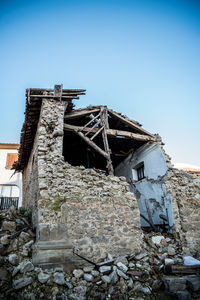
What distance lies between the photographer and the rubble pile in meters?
3.20

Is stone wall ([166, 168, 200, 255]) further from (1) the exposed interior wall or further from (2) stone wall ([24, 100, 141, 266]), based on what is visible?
(2) stone wall ([24, 100, 141, 266])

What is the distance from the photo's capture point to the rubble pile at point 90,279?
3195mm

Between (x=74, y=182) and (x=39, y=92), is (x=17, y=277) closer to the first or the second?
(x=74, y=182)

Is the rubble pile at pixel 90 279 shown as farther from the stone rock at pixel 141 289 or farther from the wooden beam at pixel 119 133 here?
the wooden beam at pixel 119 133

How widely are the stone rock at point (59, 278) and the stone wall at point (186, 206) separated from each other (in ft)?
12.2

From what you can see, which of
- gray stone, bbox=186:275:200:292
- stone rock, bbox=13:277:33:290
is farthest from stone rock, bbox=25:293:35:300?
gray stone, bbox=186:275:200:292

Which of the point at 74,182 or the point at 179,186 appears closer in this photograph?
the point at 74,182

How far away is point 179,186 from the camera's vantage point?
647 cm

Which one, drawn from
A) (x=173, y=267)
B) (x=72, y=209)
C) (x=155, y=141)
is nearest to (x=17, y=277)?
(x=72, y=209)

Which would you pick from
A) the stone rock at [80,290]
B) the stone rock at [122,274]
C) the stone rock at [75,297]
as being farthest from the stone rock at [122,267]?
the stone rock at [75,297]

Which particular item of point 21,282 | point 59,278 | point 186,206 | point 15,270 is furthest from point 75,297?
point 186,206

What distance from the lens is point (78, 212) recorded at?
4.50m

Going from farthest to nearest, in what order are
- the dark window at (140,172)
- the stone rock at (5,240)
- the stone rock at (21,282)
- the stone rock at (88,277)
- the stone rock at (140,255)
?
the dark window at (140,172)
the stone rock at (140,255)
the stone rock at (5,240)
the stone rock at (88,277)
the stone rock at (21,282)

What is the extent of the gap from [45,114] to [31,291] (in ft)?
15.0
